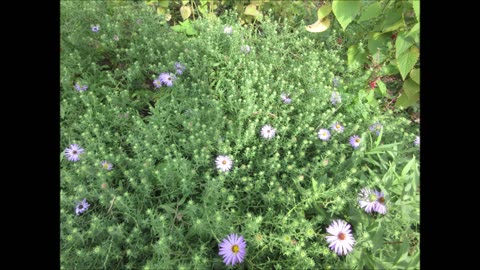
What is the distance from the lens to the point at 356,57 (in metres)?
2.33

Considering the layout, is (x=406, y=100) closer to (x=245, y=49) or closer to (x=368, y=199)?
(x=368, y=199)

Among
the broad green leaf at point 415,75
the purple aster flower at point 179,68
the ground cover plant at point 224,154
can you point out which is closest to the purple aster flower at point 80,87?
the ground cover plant at point 224,154

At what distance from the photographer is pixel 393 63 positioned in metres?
2.19

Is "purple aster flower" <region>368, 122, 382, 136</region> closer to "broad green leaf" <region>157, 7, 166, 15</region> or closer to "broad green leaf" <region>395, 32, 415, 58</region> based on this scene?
"broad green leaf" <region>395, 32, 415, 58</region>

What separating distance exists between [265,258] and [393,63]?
149cm

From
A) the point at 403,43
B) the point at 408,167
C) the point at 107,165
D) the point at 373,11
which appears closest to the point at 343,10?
the point at 373,11

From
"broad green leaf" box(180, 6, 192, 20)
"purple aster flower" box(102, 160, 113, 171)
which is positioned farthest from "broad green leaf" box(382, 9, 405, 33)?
Result: "purple aster flower" box(102, 160, 113, 171)

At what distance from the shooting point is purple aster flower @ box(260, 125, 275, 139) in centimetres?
193

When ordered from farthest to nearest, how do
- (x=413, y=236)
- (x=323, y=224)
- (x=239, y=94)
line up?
(x=239, y=94), (x=323, y=224), (x=413, y=236)

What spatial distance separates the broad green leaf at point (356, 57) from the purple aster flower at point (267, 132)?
2.59ft

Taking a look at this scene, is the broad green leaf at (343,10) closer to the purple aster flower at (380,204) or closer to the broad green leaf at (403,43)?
the broad green leaf at (403,43)

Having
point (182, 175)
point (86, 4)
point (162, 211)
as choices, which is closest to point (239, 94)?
point (182, 175)

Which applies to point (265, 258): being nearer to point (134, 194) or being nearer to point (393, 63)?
point (134, 194)

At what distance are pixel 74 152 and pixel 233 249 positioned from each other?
3.58 ft
